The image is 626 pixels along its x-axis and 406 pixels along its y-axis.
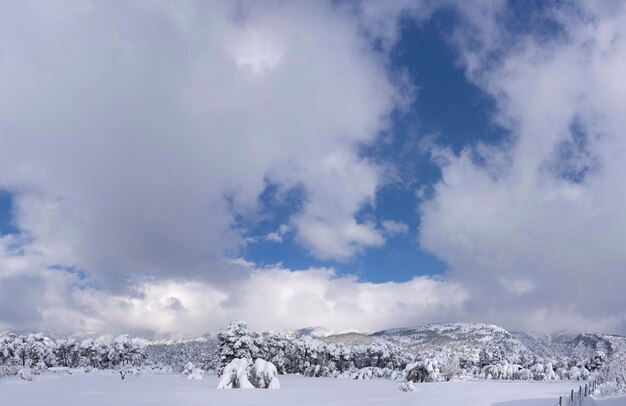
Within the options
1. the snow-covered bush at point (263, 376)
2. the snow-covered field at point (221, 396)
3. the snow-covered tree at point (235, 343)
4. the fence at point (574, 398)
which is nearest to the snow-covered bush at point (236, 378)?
the snow-covered bush at point (263, 376)

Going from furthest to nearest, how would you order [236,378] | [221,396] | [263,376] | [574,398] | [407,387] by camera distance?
[407,387]
[263,376]
[236,378]
[574,398]
[221,396]

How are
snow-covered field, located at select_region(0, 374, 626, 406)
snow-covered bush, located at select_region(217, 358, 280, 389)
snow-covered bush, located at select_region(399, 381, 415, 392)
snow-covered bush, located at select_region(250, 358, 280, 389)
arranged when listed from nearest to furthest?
snow-covered field, located at select_region(0, 374, 626, 406), snow-covered bush, located at select_region(217, 358, 280, 389), snow-covered bush, located at select_region(250, 358, 280, 389), snow-covered bush, located at select_region(399, 381, 415, 392)

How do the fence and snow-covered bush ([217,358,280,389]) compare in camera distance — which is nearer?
the fence

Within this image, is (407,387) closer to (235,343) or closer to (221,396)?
(221,396)

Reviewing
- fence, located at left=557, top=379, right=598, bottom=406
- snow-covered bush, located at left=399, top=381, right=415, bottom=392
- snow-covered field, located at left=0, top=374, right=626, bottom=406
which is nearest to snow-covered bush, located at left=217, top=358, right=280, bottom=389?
snow-covered field, located at left=0, top=374, right=626, bottom=406

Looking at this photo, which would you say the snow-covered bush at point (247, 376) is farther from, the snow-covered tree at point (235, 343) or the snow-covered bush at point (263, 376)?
the snow-covered tree at point (235, 343)

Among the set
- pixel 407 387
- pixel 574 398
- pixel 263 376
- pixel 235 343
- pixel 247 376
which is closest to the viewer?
pixel 574 398

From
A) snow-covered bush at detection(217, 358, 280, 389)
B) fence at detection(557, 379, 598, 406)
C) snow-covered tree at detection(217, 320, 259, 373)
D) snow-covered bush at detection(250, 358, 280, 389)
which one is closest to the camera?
fence at detection(557, 379, 598, 406)

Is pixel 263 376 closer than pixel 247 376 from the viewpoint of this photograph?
No

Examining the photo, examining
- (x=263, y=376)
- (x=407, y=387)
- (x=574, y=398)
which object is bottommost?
(x=407, y=387)

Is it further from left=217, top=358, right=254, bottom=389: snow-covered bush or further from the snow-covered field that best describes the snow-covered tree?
left=217, top=358, right=254, bottom=389: snow-covered bush

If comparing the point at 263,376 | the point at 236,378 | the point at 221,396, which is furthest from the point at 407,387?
the point at 221,396

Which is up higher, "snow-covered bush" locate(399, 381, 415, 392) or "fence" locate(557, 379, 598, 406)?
"fence" locate(557, 379, 598, 406)

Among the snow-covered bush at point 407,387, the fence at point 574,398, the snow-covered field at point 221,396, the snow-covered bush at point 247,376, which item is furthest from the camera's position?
the snow-covered bush at point 407,387
